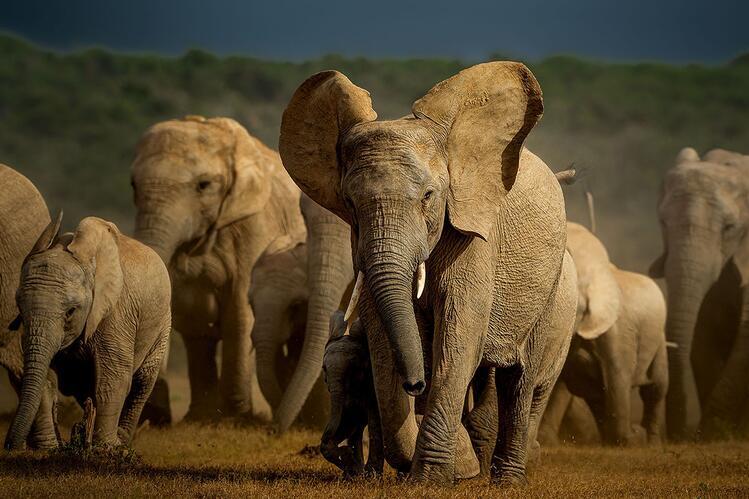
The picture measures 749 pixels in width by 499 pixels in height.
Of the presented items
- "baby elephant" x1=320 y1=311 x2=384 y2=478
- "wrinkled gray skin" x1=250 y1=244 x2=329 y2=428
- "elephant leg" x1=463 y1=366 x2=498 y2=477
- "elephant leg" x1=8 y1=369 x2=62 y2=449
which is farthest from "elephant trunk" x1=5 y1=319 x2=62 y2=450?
"wrinkled gray skin" x1=250 y1=244 x2=329 y2=428

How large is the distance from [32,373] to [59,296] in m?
0.53

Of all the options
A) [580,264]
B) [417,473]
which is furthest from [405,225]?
[580,264]

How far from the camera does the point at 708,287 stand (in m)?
15.4

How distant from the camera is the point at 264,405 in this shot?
15562 mm

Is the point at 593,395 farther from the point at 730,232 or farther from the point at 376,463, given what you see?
the point at 376,463

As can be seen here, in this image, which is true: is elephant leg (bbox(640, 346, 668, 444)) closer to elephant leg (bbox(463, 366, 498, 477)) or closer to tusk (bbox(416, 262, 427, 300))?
elephant leg (bbox(463, 366, 498, 477))

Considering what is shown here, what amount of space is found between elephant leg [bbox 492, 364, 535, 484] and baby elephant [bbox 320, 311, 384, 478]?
0.86 meters

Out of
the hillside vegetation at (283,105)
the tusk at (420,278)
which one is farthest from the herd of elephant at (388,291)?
the hillside vegetation at (283,105)

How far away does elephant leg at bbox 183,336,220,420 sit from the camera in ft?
47.7

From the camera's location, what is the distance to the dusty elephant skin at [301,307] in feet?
38.3

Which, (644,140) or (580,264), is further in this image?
(644,140)

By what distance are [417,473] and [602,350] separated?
260 inches

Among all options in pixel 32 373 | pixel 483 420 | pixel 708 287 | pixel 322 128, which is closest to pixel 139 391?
pixel 32 373

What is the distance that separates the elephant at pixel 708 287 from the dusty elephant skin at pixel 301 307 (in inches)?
159
